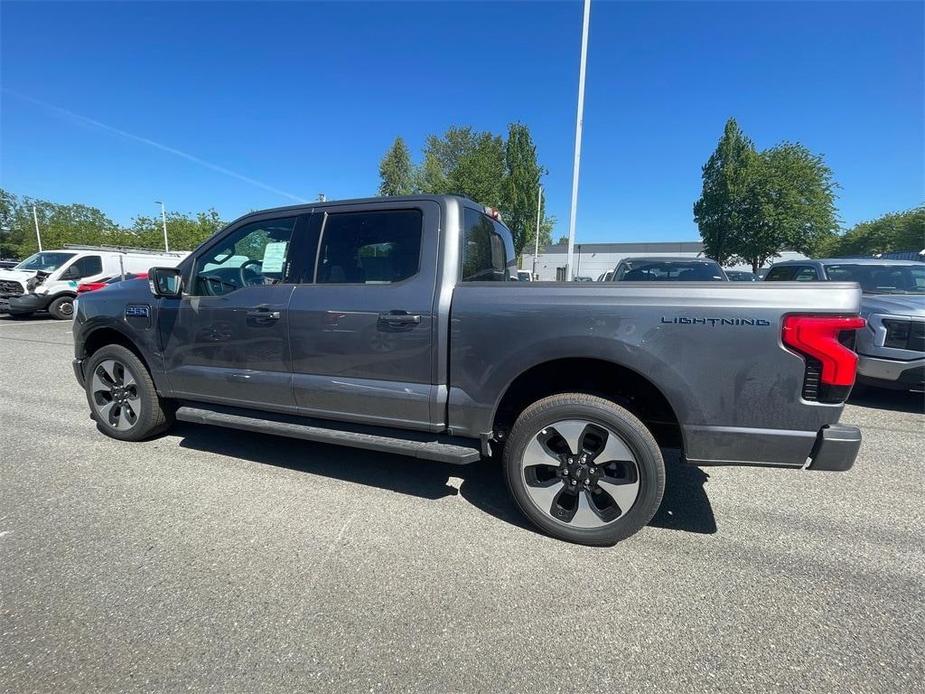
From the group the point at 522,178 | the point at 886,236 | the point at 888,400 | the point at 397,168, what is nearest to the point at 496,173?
the point at 522,178

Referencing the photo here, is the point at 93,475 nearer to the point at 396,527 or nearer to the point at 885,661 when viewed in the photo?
the point at 396,527

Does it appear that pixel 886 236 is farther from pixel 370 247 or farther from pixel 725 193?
pixel 370 247

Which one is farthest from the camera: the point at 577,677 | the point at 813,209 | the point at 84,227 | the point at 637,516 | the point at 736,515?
the point at 84,227

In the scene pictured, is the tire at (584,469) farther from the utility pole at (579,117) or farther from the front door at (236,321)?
the utility pole at (579,117)


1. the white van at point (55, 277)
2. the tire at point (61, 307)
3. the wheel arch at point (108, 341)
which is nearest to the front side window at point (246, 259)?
the wheel arch at point (108, 341)

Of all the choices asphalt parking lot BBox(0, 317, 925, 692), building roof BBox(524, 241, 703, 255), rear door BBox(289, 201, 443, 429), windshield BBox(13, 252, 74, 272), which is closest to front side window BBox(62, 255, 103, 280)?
windshield BBox(13, 252, 74, 272)

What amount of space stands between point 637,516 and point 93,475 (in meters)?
3.84

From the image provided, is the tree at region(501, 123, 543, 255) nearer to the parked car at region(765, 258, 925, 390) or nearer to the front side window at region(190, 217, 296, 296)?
the parked car at region(765, 258, 925, 390)

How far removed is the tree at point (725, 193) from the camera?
29.4 metres

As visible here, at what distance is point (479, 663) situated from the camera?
1770mm

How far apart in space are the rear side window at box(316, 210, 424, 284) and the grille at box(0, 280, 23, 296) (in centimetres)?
1461

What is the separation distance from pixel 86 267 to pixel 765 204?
3401 cm

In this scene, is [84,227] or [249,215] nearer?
[249,215]

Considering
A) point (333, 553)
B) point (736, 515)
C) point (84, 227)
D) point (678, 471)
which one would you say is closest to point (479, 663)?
point (333, 553)
